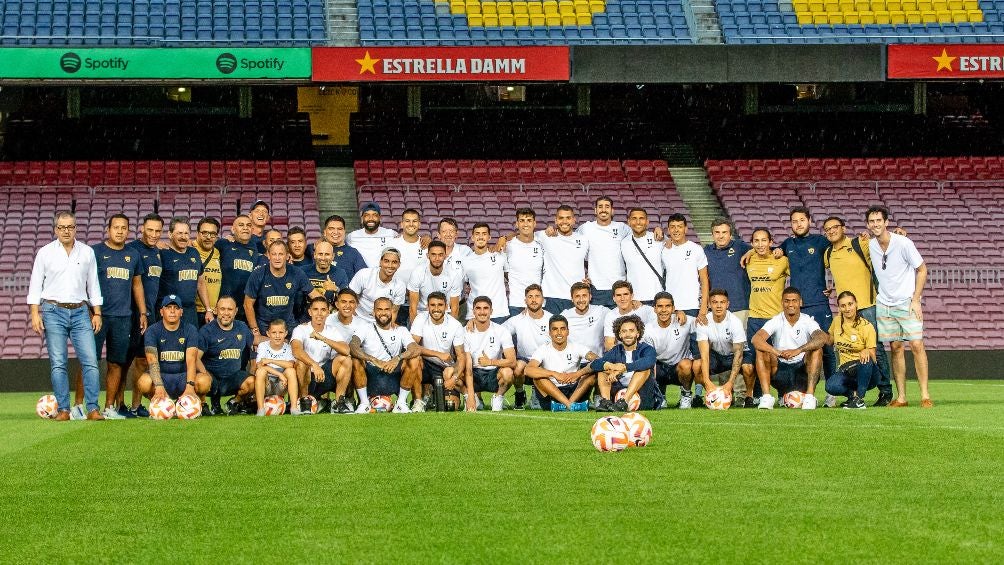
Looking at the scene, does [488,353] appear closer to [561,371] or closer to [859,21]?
[561,371]

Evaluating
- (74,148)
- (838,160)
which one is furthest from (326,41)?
(838,160)

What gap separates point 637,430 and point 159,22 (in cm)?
2070

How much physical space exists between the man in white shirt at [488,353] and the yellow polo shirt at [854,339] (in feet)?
10.9

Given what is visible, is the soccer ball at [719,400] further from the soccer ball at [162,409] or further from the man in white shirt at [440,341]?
the soccer ball at [162,409]

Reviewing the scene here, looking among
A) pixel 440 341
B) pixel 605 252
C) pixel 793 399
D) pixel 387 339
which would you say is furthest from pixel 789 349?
pixel 387 339

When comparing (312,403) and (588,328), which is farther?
(588,328)

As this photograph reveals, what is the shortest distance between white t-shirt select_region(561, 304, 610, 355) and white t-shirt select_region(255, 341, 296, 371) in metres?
2.86

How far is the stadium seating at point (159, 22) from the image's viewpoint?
1006 inches

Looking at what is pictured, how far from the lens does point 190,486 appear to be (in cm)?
697

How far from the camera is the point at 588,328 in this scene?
13.4 meters

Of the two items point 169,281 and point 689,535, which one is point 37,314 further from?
point 689,535

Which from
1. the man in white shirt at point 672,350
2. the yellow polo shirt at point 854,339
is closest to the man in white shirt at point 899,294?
the yellow polo shirt at point 854,339

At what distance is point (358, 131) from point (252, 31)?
3745mm

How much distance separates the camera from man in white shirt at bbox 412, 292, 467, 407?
1320cm
